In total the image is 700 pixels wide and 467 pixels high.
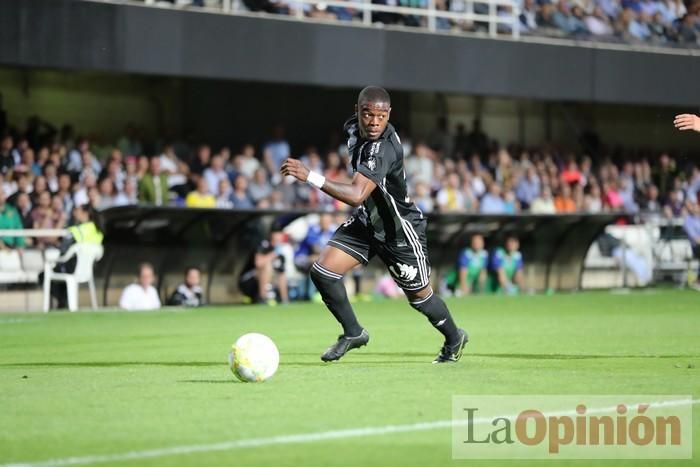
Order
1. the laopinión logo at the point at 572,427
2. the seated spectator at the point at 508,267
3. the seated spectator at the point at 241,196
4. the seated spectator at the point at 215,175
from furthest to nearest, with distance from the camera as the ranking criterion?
1. the seated spectator at the point at 508,267
2. the seated spectator at the point at 215,175
3. the seated spectator at the point at 241,196
4. the laopinión logo at the point at 572,427

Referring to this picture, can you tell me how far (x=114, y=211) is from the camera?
22.7 m

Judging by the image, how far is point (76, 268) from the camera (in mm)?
22656

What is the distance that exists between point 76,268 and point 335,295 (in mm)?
11704

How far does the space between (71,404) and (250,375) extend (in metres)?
1.57

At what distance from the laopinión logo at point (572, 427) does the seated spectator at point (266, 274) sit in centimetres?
1564

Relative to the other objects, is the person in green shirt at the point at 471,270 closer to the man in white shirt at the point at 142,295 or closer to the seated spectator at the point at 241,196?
the seated spectator at the point at 241,196

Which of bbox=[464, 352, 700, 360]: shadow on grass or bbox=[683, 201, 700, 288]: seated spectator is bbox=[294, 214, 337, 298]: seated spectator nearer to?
bbox=[683, 201, 700, 288]: seated spectator

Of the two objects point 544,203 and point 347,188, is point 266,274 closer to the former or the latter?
point 544,203

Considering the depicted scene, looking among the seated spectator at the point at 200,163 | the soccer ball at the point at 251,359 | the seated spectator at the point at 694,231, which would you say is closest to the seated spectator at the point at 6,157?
the seated spectator at the point at 200,163

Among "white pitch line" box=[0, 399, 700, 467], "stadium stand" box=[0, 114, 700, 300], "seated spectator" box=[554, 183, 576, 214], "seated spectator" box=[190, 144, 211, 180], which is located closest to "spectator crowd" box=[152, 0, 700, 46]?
"stadium stand" box=[0, 114, 700, 300]

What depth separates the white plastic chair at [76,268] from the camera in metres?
22.5

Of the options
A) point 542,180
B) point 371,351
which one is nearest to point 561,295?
point 542,180

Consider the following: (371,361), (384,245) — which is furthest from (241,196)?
(384,245)

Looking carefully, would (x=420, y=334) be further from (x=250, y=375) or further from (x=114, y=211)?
(x=114, y=211)
